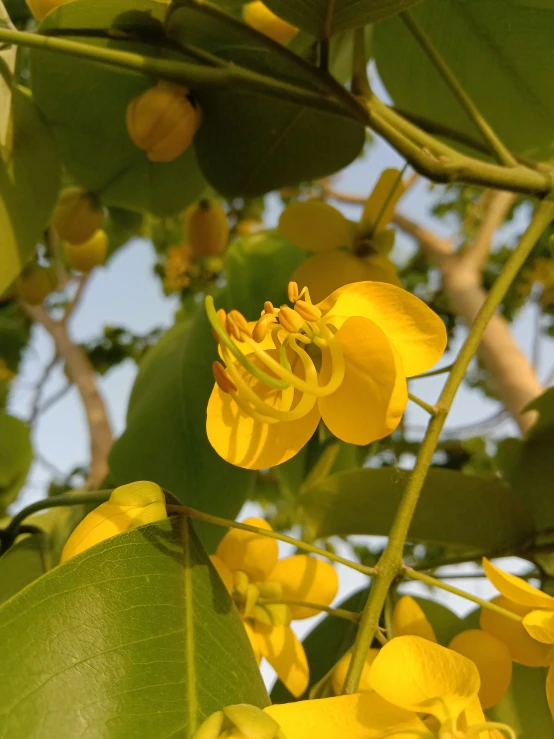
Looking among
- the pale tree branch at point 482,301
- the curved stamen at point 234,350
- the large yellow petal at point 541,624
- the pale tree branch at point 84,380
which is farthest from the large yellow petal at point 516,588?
the pale tree branch at point 84,380

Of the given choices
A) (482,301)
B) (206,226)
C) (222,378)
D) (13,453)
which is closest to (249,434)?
(222,378)

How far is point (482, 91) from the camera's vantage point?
0.56 m

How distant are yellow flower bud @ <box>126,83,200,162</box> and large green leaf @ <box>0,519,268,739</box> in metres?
0.29

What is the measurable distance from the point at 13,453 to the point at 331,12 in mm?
862

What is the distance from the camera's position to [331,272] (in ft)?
1.61

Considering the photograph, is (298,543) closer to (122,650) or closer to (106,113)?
(122,650)

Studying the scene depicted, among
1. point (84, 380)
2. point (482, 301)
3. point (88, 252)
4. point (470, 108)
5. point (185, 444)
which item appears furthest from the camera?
point (84, 380)

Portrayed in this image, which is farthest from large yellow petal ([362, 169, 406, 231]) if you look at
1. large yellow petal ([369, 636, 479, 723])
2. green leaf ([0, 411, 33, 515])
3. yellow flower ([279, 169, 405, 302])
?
green leaf ([0, 411, 33, 515])

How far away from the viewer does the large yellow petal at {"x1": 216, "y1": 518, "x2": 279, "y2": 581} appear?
15.9 inches

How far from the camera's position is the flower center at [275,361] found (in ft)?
0.86

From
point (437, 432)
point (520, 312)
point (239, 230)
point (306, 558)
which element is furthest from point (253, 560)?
point (520, 312)

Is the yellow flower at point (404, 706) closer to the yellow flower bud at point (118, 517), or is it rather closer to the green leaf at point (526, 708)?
the yellow flower bud at point (118, 517)

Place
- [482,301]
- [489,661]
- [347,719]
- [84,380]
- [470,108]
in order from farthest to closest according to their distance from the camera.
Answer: [84,380], [482,301], [470,108], [489,661], [347,719]

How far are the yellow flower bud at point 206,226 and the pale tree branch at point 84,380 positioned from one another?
1.30 meters
